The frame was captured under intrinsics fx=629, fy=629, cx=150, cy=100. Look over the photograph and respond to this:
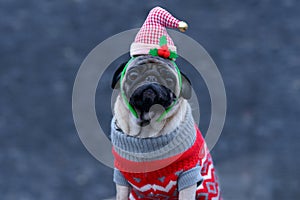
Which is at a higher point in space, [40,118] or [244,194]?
[40,118]

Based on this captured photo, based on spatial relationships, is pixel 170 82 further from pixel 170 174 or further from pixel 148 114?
pixel 170 174

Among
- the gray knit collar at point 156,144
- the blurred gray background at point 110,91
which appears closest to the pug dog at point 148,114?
the gray knit collar at point 156,144

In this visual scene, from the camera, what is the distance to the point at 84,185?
8.61ft

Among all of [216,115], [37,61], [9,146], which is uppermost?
[37,61]

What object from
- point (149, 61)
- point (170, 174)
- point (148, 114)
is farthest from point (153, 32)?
point (170, 174)

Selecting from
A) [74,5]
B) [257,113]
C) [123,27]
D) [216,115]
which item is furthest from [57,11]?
[216,115]

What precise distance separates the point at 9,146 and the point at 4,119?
0.12 meters

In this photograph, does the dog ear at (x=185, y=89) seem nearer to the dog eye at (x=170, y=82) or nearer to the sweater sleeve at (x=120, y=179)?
the dog eye at (x=170, y=82)

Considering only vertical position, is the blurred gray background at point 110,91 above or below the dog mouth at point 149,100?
above

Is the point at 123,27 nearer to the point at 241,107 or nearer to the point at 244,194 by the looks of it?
the point at 241,107

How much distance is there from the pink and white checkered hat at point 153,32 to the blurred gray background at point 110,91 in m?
1.07

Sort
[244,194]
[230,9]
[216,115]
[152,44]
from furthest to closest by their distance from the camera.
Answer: [230,9], [244,194], [216,115], [152,44]

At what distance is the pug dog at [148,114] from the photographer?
1471 millimetres

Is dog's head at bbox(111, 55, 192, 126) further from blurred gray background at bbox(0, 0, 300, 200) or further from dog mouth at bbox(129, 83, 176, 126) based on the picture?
blurred gray background at bbox(0, 0, 300, 200)
